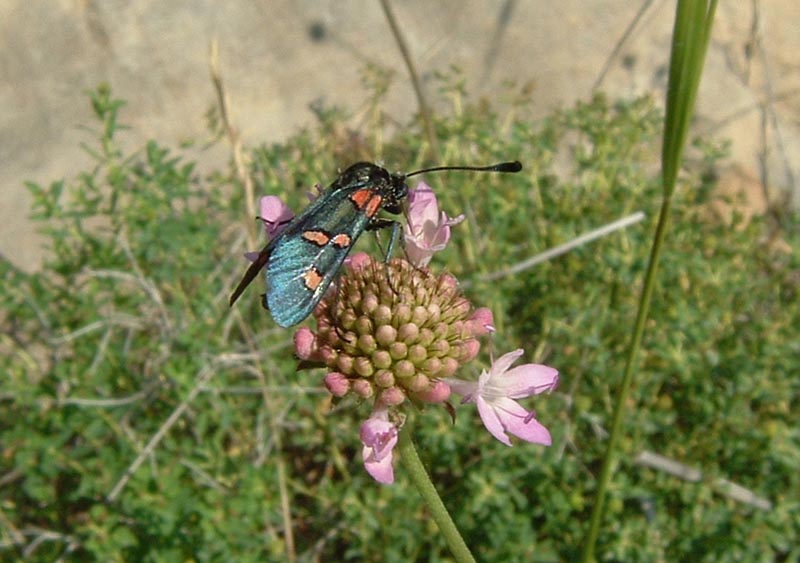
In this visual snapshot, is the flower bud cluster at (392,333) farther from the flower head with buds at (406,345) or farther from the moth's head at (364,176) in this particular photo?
the moth's head at (364,176)

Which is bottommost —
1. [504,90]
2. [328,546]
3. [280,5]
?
[328,546]

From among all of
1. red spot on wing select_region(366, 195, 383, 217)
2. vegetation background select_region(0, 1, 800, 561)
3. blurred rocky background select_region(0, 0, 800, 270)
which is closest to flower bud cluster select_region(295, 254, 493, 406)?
red spot on wing select_region(366, 195, 383, 217)

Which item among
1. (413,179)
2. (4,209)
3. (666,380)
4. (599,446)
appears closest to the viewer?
(599,446)

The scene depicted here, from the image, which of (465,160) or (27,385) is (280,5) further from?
(27,385)

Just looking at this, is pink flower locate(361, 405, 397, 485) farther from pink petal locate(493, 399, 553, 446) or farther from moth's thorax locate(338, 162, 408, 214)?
moth's thorax locate(338, 162, 408, 214)

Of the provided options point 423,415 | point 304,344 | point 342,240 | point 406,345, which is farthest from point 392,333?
point 423,415

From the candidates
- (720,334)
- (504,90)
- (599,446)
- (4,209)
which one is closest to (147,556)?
(599,446)

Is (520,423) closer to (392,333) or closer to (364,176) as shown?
(392,333)
